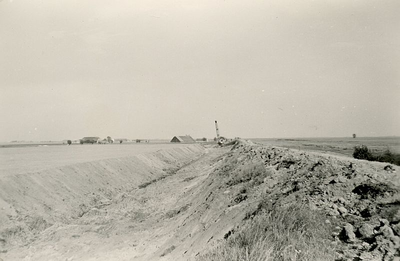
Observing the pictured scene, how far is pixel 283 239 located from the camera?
4.91 meters

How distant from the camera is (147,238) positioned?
32.0 feet

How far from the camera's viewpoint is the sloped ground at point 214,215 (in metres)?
5.02

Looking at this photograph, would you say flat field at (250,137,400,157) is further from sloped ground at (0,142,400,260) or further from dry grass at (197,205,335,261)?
dry grass at (197,205,335,261)

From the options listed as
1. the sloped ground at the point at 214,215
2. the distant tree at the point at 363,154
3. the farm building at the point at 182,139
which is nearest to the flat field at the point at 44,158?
the sloped ground at the point at 214,215

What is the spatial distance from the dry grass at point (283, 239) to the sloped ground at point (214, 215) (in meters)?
0.05

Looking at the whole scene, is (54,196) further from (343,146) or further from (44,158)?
(343,146)

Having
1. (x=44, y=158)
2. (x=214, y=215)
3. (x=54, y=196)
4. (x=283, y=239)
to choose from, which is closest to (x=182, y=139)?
(x=44, y=158)

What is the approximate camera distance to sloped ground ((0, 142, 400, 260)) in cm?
502

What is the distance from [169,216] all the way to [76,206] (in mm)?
6074

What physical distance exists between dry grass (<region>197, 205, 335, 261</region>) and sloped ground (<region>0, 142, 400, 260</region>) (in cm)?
5

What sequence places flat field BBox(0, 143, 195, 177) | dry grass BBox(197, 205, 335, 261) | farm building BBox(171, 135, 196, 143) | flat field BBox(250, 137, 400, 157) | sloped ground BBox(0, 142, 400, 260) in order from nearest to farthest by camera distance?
dry grass BBox(197, 205, 335, 261) → sloped ground BBox(0, 142, 400, 260) → flat field BBox(0, 143, 195, 177) → flat field BBox(250, 137, 400, 157) → farm building BBox(171, 135, 196, 143)

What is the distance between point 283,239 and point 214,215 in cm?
414

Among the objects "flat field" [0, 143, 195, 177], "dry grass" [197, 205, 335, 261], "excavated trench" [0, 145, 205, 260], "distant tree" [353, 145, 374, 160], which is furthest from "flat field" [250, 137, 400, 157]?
"flat field" [0, 143, 195, 177]

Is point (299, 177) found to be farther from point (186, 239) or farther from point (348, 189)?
point (186, 239)
